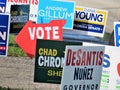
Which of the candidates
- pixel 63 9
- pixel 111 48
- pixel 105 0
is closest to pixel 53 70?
pixel 111 48

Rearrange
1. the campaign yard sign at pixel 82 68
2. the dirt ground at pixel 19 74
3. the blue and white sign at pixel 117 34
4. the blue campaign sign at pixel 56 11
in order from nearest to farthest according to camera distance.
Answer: the campaign yard sign at pixel 82 68 → the blue and white sign at pixel 117 34 → the dirt ground at pixel 19 74 → the blue campaign sign at pixel 56 11

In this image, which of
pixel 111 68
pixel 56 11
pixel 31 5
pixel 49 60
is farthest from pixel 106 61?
pixel 31 5

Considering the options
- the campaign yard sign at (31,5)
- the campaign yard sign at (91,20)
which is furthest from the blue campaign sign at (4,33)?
the campaign yard sign at (91,20)

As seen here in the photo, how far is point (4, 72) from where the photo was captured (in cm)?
1299

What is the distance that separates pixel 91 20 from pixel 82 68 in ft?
15.1

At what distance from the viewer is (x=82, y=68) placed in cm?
905

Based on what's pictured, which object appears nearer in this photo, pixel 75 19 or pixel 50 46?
pixel 50 46

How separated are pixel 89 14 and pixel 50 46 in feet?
13.2

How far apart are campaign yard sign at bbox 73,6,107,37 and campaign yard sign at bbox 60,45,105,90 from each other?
164 inches

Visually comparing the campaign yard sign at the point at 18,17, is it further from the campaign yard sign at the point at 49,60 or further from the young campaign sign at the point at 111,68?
the young campaign sign at the point at 111,68

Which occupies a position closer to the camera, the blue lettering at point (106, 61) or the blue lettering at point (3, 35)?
the blue lettering at point (106, 61)

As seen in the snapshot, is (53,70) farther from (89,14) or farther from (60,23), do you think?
(89,14)

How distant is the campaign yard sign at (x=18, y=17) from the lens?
13133 mm

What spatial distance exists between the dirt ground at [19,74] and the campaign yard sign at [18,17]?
0.88m
